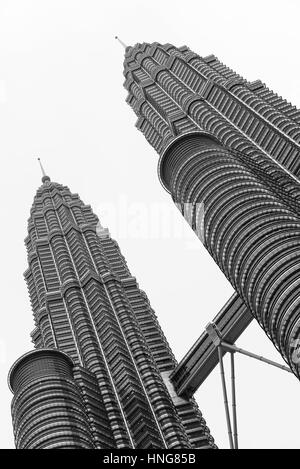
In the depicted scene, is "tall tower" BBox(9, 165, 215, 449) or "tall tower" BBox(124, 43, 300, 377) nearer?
"tall tower" BBox(124, 43, 300, 377)

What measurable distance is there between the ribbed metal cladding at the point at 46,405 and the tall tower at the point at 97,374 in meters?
0.17

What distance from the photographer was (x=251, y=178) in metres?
139

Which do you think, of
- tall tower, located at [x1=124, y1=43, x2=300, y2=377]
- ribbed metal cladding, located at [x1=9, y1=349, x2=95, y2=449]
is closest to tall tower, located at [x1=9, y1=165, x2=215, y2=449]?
ribbed metal cladding, located at [x1=9, y1=349, x2=95, y2=449]

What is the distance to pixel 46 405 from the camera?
12394cm

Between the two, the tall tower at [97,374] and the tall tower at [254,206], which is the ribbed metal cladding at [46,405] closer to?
the tall tower at [97,374]

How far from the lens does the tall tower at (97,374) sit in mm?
124812

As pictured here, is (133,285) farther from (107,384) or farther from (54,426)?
(54,426)

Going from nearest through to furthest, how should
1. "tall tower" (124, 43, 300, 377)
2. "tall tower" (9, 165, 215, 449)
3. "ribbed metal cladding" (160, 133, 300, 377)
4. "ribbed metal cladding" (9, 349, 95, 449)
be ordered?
"ribbed metal cladding" (160, 133, 300, 377)
"tall tower" (124, 43, 300, 377)
"ribbed metal cladding" (9, 349, 95, 449)
"tall tower" (9, 165, 215, 449)

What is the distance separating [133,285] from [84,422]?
7162 cm

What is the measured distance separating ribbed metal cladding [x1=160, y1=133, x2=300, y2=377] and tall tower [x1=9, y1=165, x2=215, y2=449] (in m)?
31.6

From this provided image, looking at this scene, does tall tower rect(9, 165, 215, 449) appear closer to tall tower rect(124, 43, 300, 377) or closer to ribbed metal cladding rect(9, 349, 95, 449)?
ribbed metal cladding rect(9, 349, 95, 449)

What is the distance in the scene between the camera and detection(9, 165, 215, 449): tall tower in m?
125
